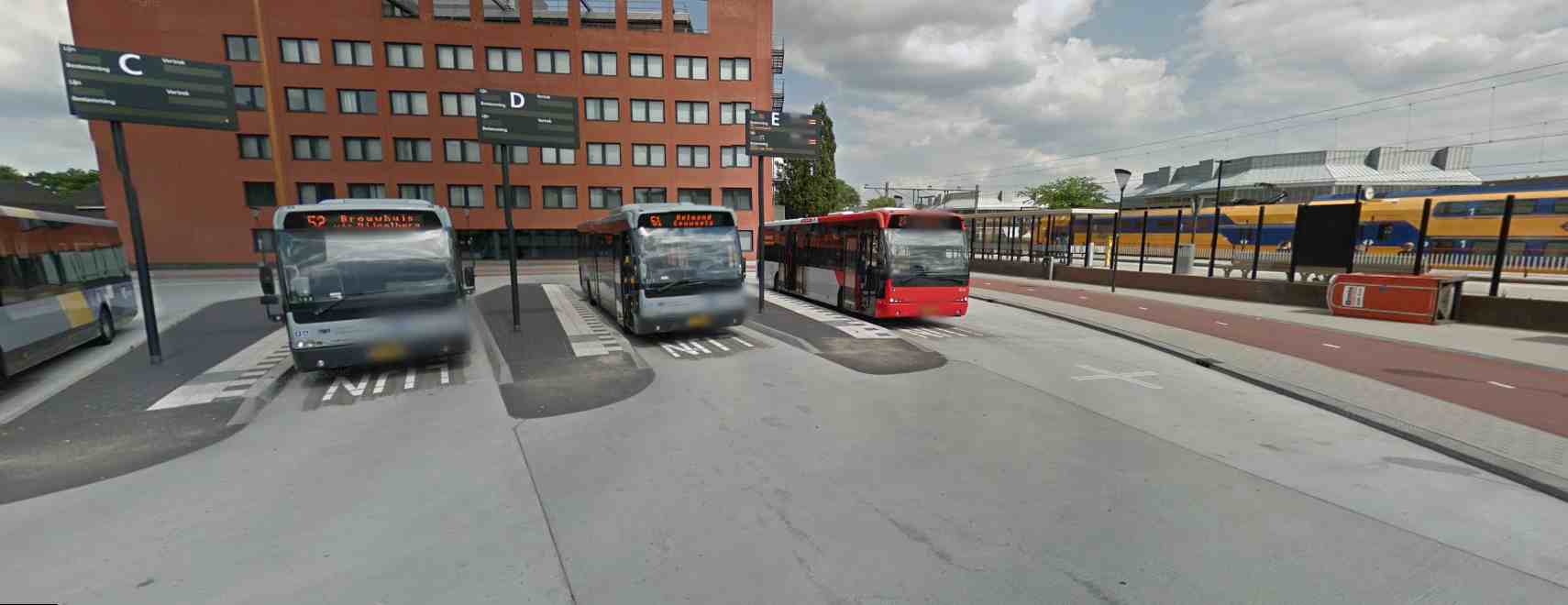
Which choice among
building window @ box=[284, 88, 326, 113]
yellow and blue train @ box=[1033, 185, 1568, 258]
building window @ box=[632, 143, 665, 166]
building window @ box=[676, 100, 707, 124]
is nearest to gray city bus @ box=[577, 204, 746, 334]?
yellow and blue train @ box=[1033, 185, 1568, 258]

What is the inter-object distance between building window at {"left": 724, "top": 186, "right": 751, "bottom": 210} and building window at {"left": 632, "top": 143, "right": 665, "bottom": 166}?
4.91 meters

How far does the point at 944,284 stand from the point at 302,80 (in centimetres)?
4025

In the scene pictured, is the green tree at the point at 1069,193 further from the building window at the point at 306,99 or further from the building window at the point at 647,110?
the building window at the point at 306,99

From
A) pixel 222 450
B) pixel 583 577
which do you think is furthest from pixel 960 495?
pixel 222 450

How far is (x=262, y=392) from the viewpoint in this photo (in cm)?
750

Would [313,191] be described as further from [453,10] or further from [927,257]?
[927,257]

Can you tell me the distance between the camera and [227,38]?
3186 cm

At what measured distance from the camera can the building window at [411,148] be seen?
34.9 meters

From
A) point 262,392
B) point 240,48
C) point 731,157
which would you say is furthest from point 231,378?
point 240,48

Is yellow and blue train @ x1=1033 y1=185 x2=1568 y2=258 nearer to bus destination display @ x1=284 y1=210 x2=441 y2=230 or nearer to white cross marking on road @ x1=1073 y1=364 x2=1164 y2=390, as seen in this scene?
white cross marking on road @ x1=1073 y1=364 x2=1164 y2=390

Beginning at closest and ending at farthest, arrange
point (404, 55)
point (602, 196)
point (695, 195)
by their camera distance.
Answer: point (404, 55) → point (602, 196) → point (695, 195)

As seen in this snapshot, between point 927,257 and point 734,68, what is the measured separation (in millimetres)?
29636

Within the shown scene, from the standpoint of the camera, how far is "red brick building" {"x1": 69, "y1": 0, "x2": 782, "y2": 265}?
32.3m

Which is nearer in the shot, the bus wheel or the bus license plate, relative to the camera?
the bus license plate
